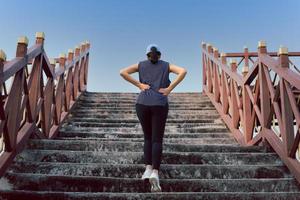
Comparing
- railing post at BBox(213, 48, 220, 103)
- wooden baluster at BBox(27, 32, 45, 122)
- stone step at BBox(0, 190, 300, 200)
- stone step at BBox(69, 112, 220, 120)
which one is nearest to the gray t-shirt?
stone step at BBox(0, 190, 300, 200)

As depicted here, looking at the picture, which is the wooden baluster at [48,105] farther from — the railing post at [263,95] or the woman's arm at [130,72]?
the railing post at [263,95]

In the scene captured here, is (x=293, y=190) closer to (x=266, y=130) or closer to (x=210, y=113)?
(x=266, y=130)

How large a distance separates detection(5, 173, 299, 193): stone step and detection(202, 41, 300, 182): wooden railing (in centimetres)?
60

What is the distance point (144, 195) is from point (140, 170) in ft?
1.93

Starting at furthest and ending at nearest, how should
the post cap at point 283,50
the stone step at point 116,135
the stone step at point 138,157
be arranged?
the stone step at point 116,135 < the post cap at point 283,50 < the stone step at point 138,157

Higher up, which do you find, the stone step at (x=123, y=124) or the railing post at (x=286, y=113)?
the railing post at (x=286, y=113)

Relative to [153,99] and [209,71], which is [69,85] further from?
[153,99]

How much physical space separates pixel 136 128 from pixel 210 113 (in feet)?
5.31

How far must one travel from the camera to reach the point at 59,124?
18.0ft

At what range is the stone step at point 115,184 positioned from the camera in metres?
3.13

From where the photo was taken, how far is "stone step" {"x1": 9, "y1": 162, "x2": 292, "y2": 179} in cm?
342

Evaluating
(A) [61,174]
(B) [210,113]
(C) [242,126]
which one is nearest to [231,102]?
(C) [242,126]

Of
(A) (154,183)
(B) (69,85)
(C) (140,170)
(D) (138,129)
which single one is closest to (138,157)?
(C) (140,170)

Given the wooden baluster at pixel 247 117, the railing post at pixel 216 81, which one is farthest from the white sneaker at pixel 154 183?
the railing post at pixel 216 81
